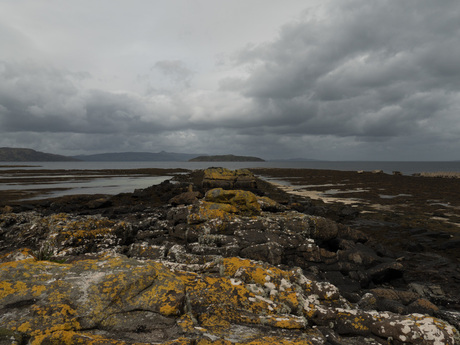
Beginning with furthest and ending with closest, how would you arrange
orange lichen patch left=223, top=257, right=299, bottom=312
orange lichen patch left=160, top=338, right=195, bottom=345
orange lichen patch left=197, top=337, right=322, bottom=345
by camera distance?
orange lichen patch left=223, top=257, right=299, bottom=312 < orange lichen patch left=197, top=337, right=322, bottom=345 < orange lichen patch left=160, top=338, right=195, bottom=345

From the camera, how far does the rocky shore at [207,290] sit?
3557 millimetres

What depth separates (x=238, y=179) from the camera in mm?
31594

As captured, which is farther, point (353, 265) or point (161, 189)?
point (161, 189)

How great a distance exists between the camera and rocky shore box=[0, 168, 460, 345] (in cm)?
356

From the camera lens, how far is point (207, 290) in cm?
475

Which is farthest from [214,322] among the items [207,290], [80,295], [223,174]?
[223,174]

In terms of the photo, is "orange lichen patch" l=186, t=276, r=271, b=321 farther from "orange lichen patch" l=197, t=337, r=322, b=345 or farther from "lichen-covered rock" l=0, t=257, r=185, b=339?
"orange lichen patch" l=197, t=337, r=322, b=345

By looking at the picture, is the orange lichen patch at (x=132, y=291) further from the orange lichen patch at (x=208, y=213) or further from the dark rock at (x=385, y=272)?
the dark rock at (x=385, y=272)

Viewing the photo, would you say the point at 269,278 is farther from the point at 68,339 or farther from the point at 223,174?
the point at 223,174

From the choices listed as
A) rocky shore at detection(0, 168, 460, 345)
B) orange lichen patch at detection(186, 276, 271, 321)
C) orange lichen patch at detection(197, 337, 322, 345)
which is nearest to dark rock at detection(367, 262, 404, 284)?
rocky shore at detection(0, 168, 460, 345)

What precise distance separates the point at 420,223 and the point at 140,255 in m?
20.5

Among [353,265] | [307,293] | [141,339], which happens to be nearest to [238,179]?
[353,265]

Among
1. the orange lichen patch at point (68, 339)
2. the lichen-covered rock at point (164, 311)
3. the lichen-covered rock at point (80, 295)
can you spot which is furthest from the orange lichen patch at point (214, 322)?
the orange lichen patch at point (68, 339)

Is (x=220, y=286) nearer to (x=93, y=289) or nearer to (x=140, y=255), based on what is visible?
(x=93, y=289)
